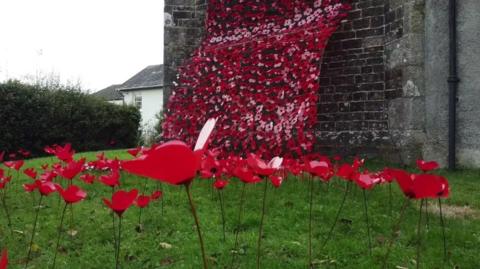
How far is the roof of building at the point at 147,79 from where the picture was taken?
116 feet

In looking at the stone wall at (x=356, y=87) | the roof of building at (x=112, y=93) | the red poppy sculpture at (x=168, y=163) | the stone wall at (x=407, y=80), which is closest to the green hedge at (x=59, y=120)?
the stone wall at (x=356, y=87)

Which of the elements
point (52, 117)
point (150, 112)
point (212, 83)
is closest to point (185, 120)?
point (212, 83)

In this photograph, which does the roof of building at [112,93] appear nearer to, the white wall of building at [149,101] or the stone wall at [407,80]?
the white wall of building at [149,101]

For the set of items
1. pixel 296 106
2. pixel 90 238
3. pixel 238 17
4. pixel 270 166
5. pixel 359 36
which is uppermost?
pixel 238 17

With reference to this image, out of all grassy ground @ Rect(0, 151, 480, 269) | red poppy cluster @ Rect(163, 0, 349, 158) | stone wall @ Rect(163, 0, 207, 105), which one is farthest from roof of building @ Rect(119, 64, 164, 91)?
grassy ground @ Rect(0, 151, 480, 269)

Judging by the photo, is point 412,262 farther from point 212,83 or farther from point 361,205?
point 212,83

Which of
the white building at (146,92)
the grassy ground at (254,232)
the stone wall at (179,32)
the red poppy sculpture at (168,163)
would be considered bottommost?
the grassy ground at (254,232)

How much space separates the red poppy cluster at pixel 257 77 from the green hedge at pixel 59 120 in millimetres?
5653

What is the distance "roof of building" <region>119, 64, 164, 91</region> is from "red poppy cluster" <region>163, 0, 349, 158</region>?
25.4 metres

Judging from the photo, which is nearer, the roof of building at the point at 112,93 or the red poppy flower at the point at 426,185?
the red poppy flower at the point at 426,185

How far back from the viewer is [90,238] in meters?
3.83

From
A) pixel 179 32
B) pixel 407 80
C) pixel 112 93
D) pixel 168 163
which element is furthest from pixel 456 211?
pixel 112 93

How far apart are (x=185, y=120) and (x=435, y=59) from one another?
4.73 metres

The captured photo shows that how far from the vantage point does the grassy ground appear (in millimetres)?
3209
